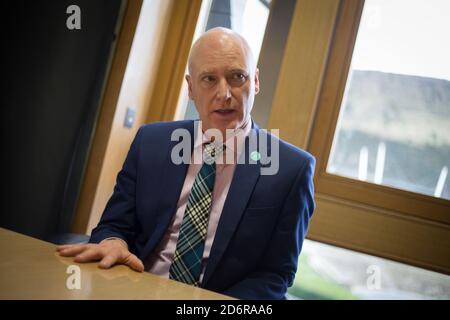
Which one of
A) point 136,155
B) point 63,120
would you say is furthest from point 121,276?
point 63,120

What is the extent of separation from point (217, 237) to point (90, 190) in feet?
4.30

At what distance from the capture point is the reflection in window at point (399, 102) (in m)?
2.18

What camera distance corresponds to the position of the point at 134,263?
2.73 feet

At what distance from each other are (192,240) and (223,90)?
541 millimetres

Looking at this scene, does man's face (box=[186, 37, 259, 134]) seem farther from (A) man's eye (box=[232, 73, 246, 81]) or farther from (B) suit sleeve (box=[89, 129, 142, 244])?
(B) suit sleeve (box=[89, 129, 142, 244])

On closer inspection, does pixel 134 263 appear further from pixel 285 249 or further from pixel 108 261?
pixel 285 249

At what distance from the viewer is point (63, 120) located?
213 cm

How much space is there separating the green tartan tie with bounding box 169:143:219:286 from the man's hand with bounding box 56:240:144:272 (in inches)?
15.1

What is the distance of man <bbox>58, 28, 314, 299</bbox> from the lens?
1.25 meters

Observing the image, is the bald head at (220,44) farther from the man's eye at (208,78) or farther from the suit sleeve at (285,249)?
the suit sleeve at (285,249)

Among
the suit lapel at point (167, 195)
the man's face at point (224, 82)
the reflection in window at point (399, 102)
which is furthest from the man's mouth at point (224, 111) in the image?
the reflection in window at point (399, 102)

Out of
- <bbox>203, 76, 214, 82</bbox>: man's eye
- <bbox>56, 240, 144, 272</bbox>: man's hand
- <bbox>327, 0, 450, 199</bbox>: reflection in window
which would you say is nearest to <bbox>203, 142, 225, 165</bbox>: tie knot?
<bbox>203, 76, 214, 82</bbox>: man's eye

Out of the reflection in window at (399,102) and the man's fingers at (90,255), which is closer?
the man's fingers at (90,255)

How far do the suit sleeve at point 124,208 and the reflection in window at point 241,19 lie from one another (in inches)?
46.2
